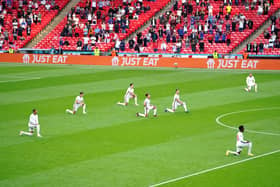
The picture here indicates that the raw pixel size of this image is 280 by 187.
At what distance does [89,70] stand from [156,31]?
13.3 meters

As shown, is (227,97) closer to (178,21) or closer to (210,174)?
(210,174)

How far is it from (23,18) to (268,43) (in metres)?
32.7

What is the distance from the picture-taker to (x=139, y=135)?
98.7ft

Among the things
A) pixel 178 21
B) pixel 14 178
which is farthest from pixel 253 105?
pixel 178 21

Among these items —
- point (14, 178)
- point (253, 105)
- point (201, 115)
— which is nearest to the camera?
point (14, 178)

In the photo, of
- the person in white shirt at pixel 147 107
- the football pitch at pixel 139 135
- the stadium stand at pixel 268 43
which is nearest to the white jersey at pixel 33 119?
the football pitch at pixel 139 135

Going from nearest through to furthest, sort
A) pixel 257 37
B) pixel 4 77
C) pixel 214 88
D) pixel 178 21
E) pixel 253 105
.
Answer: pixel 253 105, pixel 214 88, pixel 4 77, pixel 257 37, pixel 178 21

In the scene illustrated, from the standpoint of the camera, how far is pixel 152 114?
36344 millimetres

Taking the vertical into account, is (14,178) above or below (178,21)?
below

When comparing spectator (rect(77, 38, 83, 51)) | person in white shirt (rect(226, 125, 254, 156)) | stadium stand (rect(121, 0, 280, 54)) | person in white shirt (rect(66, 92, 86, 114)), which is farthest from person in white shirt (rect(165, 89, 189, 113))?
spectator (rect(77, 38, 83, 51))

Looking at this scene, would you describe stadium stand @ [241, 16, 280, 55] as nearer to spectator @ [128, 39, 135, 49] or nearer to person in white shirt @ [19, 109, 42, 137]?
spectator @ [128, 39, 135, 49]

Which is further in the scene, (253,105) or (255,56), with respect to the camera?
(255,56)

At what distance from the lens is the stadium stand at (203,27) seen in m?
67.7

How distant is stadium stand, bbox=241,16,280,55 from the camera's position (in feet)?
210
